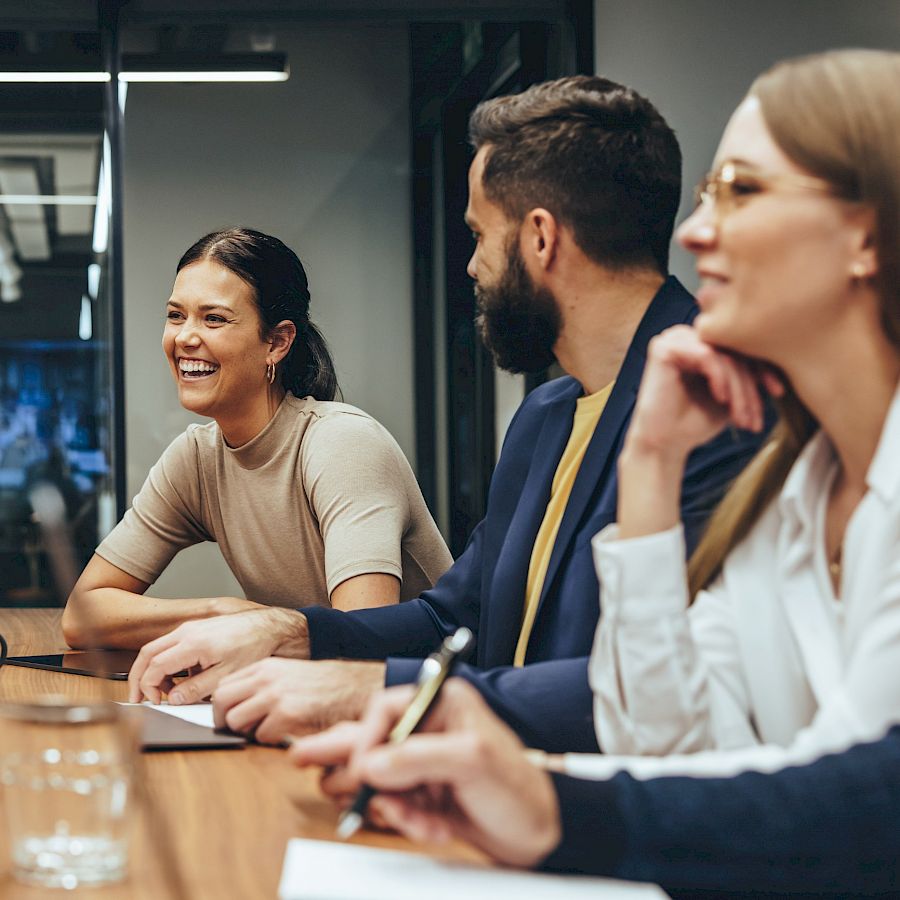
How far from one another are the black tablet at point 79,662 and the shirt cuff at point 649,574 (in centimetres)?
91

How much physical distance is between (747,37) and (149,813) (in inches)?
141

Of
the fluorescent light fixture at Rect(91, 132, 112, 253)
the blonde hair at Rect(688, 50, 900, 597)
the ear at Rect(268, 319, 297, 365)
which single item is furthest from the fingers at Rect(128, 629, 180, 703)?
the fluorescent light fixture at Rect(91, 132, 112, 253)

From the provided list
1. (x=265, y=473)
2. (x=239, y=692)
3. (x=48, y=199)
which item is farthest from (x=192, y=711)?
(x=48, y=199)

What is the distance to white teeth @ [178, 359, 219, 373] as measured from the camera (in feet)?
8.64

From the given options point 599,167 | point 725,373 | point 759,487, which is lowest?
point 759,487

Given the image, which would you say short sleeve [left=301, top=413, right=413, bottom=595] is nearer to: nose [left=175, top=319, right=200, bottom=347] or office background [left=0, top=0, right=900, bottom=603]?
nose [left=175, top=319, right=200, bottom=347]

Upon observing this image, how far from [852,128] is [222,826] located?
761mm

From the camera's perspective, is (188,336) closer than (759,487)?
No

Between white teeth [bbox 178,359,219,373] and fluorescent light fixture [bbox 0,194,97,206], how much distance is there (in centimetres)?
206

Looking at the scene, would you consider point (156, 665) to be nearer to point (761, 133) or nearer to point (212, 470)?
point (761, 133)

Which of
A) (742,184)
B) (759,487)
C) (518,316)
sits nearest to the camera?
(742,184)

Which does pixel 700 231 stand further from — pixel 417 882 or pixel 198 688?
pixel 198 688

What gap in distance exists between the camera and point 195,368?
2.65m

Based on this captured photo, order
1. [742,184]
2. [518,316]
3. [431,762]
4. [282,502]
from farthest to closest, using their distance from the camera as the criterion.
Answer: [282,502] → [518,316] → [742,184] → [431,762]
